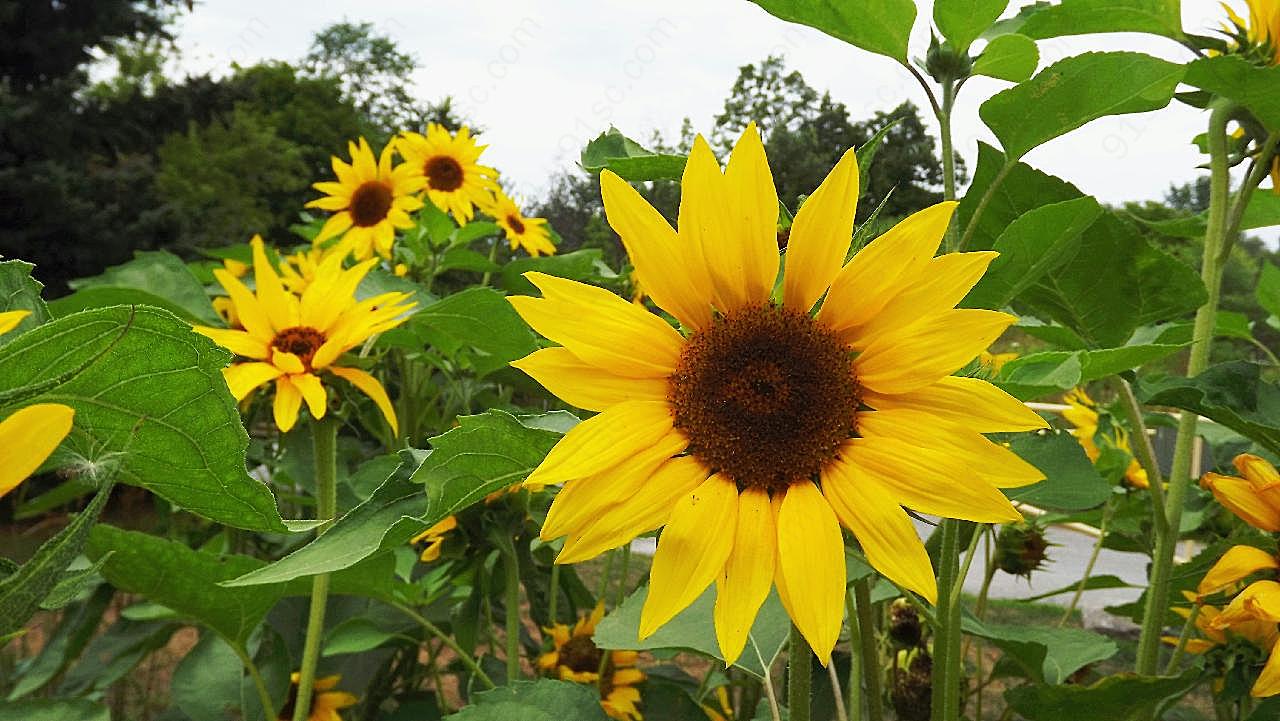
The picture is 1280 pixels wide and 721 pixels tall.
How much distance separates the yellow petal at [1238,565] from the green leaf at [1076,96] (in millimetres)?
239

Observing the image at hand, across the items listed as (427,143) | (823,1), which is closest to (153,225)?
(427,143)

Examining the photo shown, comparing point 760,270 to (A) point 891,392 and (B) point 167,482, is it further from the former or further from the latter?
(B) point 167,482

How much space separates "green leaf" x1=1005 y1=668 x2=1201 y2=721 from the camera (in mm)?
461

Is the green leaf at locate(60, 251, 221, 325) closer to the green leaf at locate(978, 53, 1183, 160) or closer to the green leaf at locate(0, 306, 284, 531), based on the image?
the green leaf at locate(0, 306, 284, 531)

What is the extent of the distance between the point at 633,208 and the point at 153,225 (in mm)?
6578

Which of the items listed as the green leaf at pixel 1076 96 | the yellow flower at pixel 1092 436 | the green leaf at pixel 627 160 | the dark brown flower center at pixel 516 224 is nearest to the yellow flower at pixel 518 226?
the dark brown flower center at pixel 516 224

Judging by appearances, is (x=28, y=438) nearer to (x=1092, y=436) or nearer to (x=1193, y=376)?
(x=1193, y=376)

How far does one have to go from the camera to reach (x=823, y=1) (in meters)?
0.44

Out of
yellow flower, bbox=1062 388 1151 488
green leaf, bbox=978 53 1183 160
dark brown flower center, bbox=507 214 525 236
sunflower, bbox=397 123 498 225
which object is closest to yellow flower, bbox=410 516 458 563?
green leaf, bbox=978 53 1183 160

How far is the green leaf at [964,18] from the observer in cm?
44

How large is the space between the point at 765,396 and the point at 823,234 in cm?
7

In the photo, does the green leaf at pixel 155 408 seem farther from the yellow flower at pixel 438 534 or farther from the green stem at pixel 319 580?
the yellow flower at pixel 438 534

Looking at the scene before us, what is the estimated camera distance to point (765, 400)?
1.25ft

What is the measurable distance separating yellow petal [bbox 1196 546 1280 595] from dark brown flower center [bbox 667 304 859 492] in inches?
10.3
